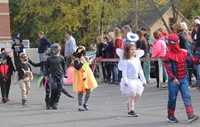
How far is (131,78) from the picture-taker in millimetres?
10523

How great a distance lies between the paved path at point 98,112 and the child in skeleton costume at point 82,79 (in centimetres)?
39

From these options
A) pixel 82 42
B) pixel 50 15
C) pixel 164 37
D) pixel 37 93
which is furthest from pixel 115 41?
pixel 50 15

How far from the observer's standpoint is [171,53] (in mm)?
9516

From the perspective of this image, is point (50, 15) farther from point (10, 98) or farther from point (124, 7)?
point (10, 98)

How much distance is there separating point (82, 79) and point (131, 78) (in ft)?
5.32

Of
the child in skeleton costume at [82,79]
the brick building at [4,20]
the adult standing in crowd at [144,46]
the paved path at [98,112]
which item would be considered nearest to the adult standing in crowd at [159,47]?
the adult standing in crowd at [144,46]

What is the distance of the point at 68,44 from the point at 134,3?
75.0 ft

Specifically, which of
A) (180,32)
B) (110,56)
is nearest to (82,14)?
(110,56)

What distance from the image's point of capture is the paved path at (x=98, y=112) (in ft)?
32.4

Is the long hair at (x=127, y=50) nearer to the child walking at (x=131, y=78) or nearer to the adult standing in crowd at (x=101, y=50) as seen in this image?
the child walking at (x=131, y=78)

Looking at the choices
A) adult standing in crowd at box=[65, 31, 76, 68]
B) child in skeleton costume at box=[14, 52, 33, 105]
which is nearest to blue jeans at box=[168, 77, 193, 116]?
child in skeleton costume at box=[14, 52, 33, 105]

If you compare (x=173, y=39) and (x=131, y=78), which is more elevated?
(x=173, y=39)

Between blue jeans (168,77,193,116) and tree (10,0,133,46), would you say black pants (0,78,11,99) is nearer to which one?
blue jeans (168,77,193,116)

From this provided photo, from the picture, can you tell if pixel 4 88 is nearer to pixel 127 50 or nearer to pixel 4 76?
pixel 4 76
